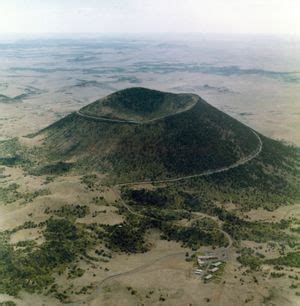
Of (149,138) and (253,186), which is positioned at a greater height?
(149,138)

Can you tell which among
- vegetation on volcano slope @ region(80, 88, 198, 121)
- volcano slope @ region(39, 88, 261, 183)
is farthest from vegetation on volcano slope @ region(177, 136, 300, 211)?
vegetation on volcano slope @ region(80, 88, 198, 121)

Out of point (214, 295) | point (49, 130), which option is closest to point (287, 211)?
point (214, 295)

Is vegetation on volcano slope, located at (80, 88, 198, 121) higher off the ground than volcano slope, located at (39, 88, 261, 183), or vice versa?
vegetation on volcano slope, located at (80, 88, 198, 121)

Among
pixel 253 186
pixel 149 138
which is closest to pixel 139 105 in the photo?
pixel 149 138

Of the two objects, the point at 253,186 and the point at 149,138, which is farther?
the point at 149,138

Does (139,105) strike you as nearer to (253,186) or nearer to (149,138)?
(149,138)

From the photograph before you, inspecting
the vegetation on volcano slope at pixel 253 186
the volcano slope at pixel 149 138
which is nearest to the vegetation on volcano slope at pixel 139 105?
the volcano slope at pixel 149 138

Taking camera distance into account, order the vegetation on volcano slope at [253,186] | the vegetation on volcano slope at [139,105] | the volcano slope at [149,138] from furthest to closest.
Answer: the vegetation on volcano slope at [139,105] < the volcano slope at [149,138] < the vegetation on volcano slope at [253,186]

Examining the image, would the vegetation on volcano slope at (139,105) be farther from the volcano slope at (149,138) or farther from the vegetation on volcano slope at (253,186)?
the vegetation on volcano slope at (253,186)

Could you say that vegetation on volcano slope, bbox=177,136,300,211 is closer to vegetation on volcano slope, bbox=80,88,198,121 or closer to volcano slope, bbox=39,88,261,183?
volcano slope, bbox=39,88,261,183
